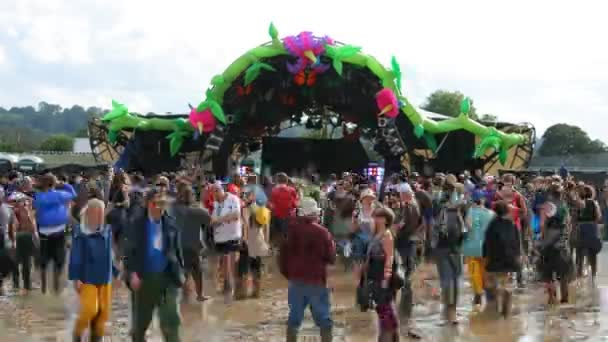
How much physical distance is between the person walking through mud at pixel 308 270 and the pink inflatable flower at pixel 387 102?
14.4m

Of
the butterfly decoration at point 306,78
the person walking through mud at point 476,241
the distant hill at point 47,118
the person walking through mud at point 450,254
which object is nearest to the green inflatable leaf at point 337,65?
the butterfly decoration at point 306,78

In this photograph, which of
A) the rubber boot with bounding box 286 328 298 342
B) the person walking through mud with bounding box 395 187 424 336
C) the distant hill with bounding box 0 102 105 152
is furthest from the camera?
the distant hill with bounding box 0 102 105 152

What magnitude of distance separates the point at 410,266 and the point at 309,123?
17.0 metres

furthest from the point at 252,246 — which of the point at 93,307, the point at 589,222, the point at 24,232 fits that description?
the point at 589,222

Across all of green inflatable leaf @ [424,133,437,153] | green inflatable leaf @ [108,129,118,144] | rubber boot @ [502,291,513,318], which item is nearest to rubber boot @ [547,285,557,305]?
rubber boot @ [502,291,513,318]

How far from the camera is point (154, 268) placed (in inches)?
258

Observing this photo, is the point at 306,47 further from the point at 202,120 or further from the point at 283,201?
the point at 283,201

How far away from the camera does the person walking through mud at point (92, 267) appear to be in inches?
260

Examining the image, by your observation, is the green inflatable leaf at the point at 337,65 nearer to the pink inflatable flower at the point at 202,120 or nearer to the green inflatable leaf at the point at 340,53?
the green inflatable leaf at the point at 340,53

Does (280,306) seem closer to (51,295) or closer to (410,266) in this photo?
(410,266)

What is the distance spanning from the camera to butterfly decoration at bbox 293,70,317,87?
2169cm

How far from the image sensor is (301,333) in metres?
7.98

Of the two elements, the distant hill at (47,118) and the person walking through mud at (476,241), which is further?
the distant hill at (47,118)

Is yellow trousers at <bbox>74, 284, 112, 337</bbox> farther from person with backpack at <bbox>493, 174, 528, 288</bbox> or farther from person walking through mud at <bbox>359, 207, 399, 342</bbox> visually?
person with backpack at <bbox>493, 174, 528, 288</bbox>
